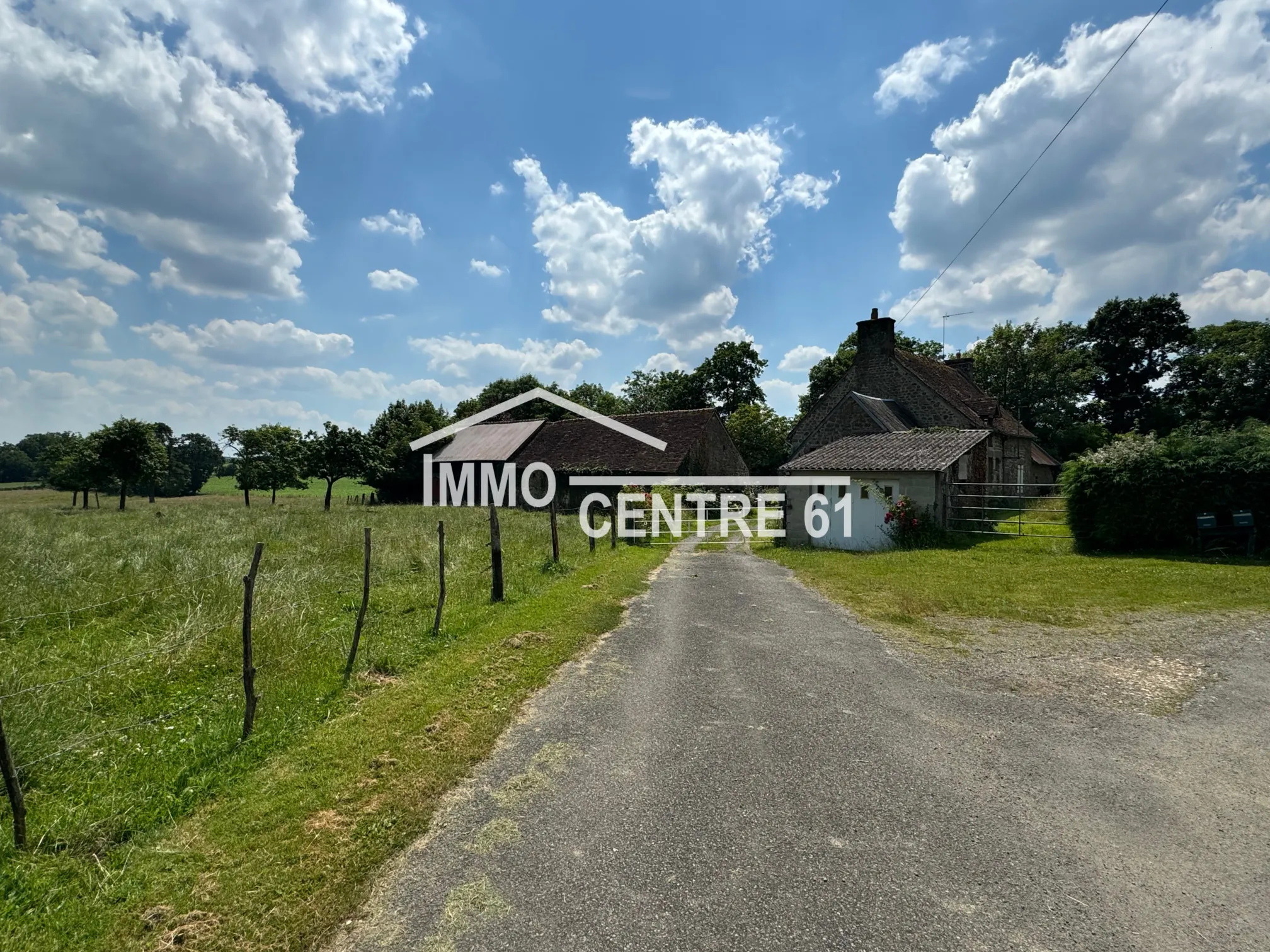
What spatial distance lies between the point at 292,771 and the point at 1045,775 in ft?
19.2

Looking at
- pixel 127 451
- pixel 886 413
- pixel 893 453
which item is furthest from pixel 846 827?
pixel 127 451

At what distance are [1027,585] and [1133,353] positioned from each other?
4599cm

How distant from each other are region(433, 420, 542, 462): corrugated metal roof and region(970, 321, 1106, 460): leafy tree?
100ft

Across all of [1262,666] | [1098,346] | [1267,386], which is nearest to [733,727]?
[1262,666]

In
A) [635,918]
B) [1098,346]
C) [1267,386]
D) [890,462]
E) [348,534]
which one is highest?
[1098,346]

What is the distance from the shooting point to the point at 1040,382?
36.2 m

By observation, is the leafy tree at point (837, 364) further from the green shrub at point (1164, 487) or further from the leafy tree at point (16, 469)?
the leafy tree at point (16, 469)

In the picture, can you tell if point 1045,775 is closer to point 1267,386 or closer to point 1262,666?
point 1262,666

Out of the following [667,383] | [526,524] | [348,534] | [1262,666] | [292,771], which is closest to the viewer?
[292,771]

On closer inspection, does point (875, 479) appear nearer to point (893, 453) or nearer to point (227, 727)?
point (893, 453)

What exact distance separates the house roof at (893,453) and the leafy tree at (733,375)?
36.1 m

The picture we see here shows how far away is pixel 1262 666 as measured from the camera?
6.76m

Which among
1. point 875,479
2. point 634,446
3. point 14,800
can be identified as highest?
point 634,446

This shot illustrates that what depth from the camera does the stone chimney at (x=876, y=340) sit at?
28.4 metres
